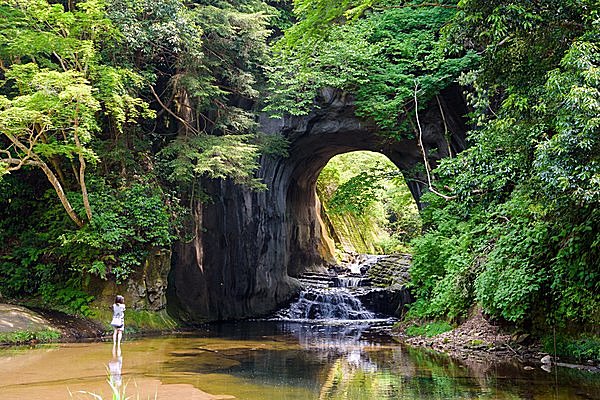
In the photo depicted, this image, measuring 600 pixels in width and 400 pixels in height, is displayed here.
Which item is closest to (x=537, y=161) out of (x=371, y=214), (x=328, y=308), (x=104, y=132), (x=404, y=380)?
(x=404, y=380)

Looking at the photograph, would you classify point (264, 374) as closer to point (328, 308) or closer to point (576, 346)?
point (576, 346)

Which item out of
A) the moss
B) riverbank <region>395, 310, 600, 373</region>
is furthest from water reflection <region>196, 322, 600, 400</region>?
the moss

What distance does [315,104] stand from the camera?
19.4 meters

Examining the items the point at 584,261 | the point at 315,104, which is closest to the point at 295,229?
the point at 315,104

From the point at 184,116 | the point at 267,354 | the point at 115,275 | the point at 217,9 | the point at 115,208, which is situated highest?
the point at 217,9

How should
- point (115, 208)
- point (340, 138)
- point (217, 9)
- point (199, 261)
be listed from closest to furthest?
point (115, 208) → point (217, 9) → point (199, 261) → point (340, 138)

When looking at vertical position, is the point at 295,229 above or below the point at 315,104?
below

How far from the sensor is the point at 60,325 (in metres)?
12.5

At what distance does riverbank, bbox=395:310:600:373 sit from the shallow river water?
0.50m

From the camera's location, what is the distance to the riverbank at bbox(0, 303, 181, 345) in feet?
37.4

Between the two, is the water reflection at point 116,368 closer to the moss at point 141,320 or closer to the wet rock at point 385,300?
the moss at point 141,320

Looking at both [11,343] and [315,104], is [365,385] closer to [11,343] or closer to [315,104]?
[11,343]

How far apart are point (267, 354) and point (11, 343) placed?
5092 millimetres

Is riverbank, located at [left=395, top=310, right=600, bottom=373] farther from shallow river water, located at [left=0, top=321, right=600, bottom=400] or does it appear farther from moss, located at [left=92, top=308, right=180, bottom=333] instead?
moss, located at [left=92, top=308, right=180, bottom=333]
